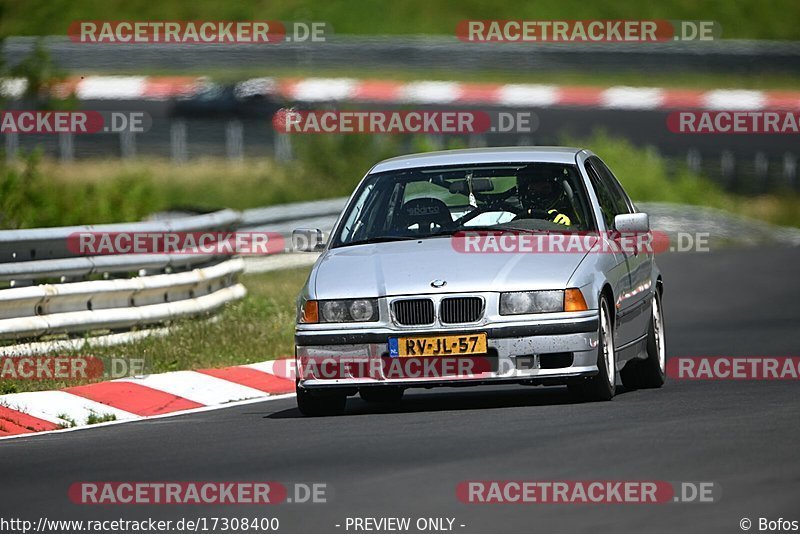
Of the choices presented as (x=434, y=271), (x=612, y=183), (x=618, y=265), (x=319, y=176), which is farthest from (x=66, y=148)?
(x=434, y=271)

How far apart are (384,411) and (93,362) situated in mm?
3320

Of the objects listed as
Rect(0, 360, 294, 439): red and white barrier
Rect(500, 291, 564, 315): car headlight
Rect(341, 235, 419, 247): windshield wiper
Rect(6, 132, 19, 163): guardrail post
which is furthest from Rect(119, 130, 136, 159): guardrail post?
Rect(500, 291, 564, 315): car headlight

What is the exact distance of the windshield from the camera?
36.7 feet

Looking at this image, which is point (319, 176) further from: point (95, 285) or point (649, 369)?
point (649, 369)

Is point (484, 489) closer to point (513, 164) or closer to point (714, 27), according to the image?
point (513, 164)

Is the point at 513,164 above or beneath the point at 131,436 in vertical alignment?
above

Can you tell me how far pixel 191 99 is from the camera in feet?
157

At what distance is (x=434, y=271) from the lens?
1034 centimetres

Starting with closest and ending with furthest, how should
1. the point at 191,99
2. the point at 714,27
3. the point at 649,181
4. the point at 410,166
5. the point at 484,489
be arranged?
the point at 484,489, the point at 410,166, the point at 649,181, the point at 191,99, the point at 714,27

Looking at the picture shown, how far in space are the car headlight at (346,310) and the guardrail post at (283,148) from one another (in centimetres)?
2355

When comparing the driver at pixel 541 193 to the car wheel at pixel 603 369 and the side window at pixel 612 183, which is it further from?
the car wheel at pixel 603 369

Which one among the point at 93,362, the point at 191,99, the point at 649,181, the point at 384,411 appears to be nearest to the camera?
the point at 384,411

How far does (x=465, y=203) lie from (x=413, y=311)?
1.41 m

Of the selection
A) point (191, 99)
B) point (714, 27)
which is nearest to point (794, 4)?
point (714, 27)
